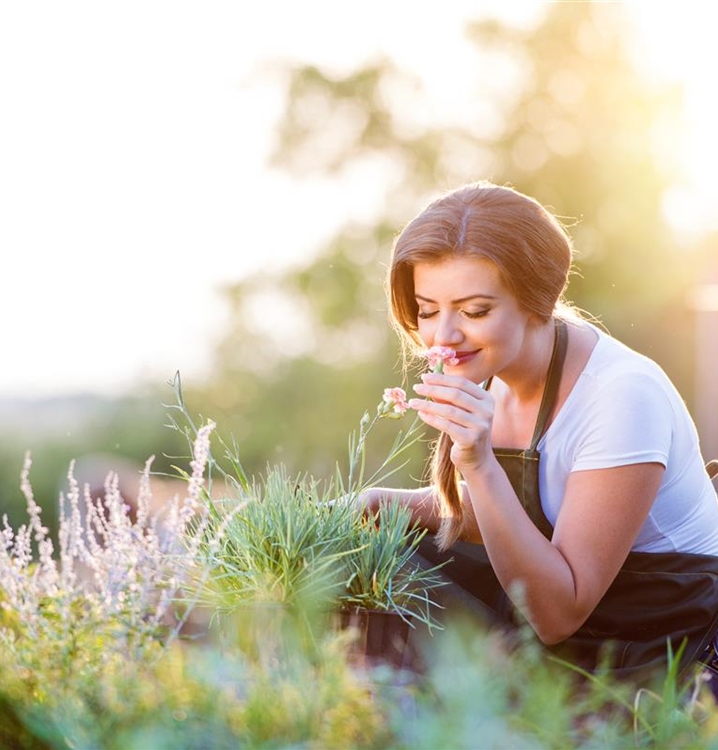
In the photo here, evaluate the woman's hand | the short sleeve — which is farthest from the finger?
the short sleeve

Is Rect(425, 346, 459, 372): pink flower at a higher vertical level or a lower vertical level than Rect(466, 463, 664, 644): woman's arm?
higher

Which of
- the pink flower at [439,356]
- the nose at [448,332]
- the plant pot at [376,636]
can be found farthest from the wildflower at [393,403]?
the plant pot at [376,636]

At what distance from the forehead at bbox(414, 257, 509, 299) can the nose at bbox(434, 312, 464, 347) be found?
0.06 metres

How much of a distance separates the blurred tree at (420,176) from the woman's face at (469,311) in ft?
32.9

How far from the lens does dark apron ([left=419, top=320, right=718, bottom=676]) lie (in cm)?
291

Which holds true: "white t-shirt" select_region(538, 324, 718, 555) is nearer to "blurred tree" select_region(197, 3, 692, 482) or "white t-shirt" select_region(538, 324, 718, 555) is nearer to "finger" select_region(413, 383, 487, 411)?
"finger" select_region(413, 383, 487, 411)

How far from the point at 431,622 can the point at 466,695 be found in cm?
86

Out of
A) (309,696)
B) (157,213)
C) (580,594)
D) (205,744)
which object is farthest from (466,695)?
(157,213)

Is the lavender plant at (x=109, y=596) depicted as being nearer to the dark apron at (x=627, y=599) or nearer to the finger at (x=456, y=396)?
the finger at (x=456, y=396)

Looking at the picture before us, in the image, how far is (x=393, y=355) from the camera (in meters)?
13.1

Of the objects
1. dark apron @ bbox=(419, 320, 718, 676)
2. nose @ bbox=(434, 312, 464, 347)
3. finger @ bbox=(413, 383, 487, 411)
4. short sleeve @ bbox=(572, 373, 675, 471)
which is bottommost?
dark apron @ bbox=(419, 320, 718, 676)

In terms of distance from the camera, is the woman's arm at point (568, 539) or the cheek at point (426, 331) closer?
the woman's arm at point (568, 539)

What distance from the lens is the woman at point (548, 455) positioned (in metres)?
2.67

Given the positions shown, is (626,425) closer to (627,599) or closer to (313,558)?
(627,599)
